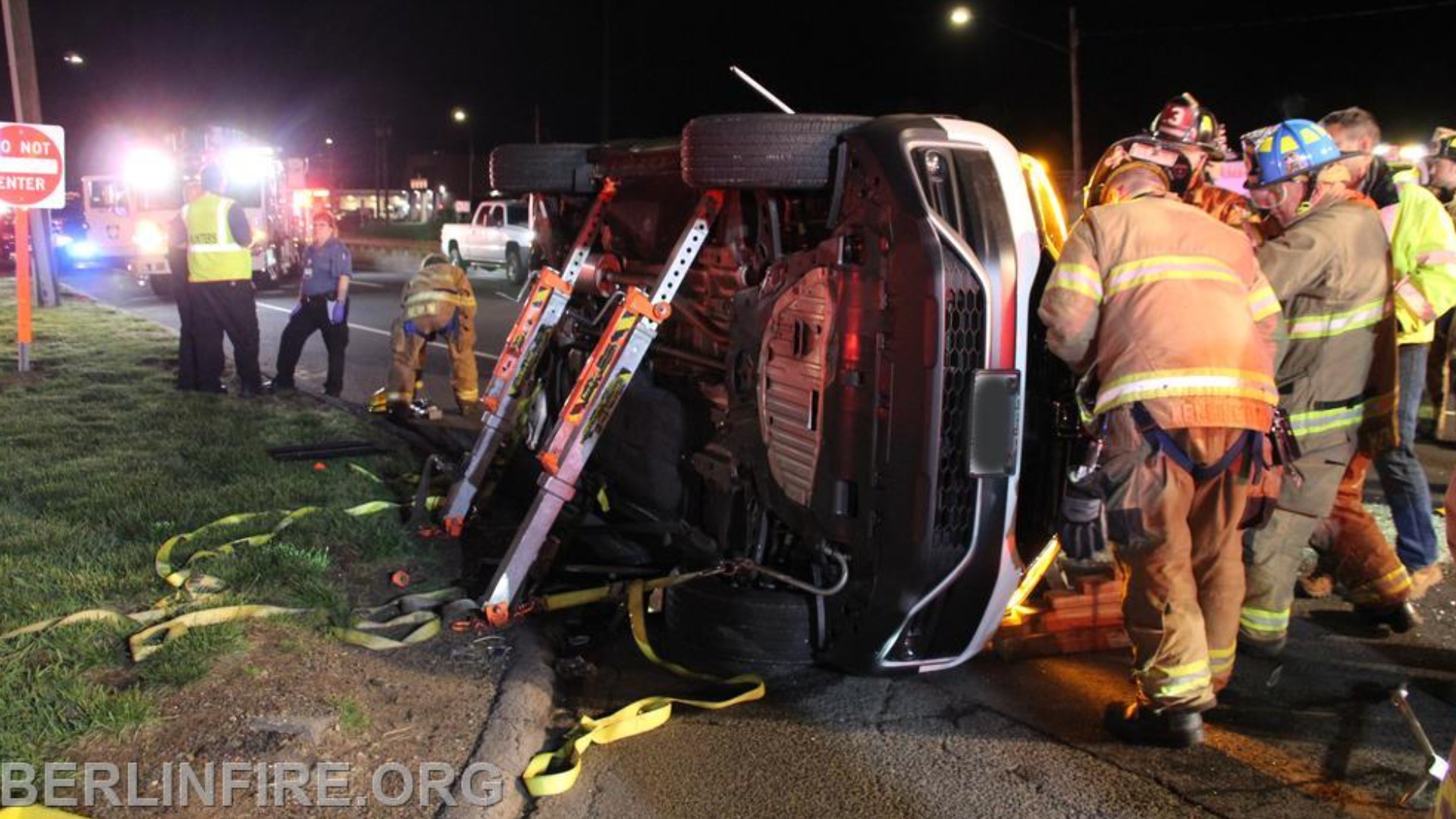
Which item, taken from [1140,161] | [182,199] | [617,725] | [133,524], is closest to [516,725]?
[617,725]

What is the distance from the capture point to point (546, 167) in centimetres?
Result: 600

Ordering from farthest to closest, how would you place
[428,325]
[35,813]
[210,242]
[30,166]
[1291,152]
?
[30,166] → [210,242] → [428,325] → [1291,152] → [35,813]

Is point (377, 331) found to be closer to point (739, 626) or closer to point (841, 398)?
point (739, 626)

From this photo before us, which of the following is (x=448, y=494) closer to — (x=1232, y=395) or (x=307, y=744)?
(x=307, y=744)

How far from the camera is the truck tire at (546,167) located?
5.97 m

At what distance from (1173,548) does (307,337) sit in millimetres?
7948

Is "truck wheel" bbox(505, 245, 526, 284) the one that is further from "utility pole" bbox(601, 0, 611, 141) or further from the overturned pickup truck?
the overturned pickup truck

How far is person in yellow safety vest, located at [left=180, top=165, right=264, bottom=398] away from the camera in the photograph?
903 cm

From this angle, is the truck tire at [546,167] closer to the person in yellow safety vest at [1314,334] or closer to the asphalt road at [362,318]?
the person in yellow safety vest at [1314,334]

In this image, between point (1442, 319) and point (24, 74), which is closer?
point (1442, 319)

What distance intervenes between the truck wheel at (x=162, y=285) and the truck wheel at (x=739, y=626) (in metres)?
19.3

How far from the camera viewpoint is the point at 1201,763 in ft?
11.4

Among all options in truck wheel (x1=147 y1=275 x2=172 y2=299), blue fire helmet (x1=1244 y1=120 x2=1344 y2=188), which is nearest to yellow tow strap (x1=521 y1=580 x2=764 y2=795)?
blue fire helmet (x1=1244 y1=120 x2=1344 y2=188)

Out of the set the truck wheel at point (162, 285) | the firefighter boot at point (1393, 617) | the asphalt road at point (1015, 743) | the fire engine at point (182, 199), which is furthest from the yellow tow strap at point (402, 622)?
the truck wheel at point (162, 285)
